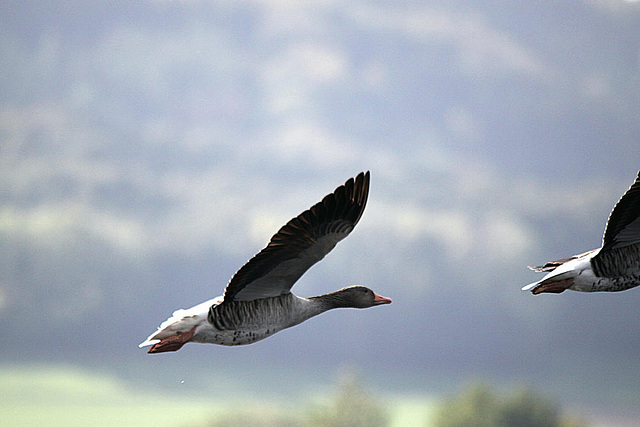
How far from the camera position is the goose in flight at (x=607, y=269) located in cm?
Answer: 395

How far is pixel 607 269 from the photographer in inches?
157

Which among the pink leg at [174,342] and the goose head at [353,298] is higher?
the goose head at [353,298]

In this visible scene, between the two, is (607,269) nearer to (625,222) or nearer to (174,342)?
(625,222)

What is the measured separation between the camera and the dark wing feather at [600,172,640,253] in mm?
3773

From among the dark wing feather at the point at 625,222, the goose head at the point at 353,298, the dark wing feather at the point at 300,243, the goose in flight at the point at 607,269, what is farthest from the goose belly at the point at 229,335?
the dark wing feather at the point at 625,222

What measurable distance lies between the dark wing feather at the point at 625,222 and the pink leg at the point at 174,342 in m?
2.11

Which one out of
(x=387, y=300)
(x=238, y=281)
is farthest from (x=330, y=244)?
(x=387, y=300)

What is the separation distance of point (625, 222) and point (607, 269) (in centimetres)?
27

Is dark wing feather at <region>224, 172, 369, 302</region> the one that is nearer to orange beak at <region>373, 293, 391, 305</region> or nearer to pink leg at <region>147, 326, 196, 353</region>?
pink leg at <region>147, 326, 196, 353</region>

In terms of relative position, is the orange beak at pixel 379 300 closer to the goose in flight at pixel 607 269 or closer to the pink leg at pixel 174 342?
the goose in flight at pixel 607 269

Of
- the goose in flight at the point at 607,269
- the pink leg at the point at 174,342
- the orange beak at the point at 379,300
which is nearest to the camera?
the pink leg at the point at 174,342

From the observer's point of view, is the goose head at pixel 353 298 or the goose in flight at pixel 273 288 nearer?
the goose in flight at pixel 273 288

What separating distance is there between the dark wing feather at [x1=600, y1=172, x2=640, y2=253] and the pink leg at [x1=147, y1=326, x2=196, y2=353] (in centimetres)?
211

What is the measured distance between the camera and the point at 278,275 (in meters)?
3.76
